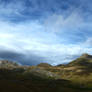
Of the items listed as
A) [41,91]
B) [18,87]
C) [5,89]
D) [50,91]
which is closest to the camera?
[5,89]

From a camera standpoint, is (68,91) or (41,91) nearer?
(41,91)

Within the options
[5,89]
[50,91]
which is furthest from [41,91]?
[5,89]

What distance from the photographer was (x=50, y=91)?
5856 inches

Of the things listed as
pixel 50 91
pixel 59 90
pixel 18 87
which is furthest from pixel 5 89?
pixel 59 90

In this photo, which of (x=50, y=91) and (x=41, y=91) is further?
(x=50, y=91)

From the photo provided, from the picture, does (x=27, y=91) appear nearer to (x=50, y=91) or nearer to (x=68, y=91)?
(x=50, y=91)

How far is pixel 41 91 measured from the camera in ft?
447

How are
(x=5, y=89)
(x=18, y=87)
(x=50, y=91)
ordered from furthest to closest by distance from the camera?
1. (x=50, y=91)
2. (x=18, y=87)
3. (x=5, y=89)

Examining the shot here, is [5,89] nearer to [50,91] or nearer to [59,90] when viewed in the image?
[50,91]

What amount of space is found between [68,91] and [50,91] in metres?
20.2

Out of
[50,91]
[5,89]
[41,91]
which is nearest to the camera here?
[5,89]

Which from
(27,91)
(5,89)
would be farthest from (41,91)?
(5,89)

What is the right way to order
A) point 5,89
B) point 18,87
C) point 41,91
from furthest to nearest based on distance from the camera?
point 41,91, point 18,87, point 5,89

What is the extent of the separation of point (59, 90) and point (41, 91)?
93.9ft
